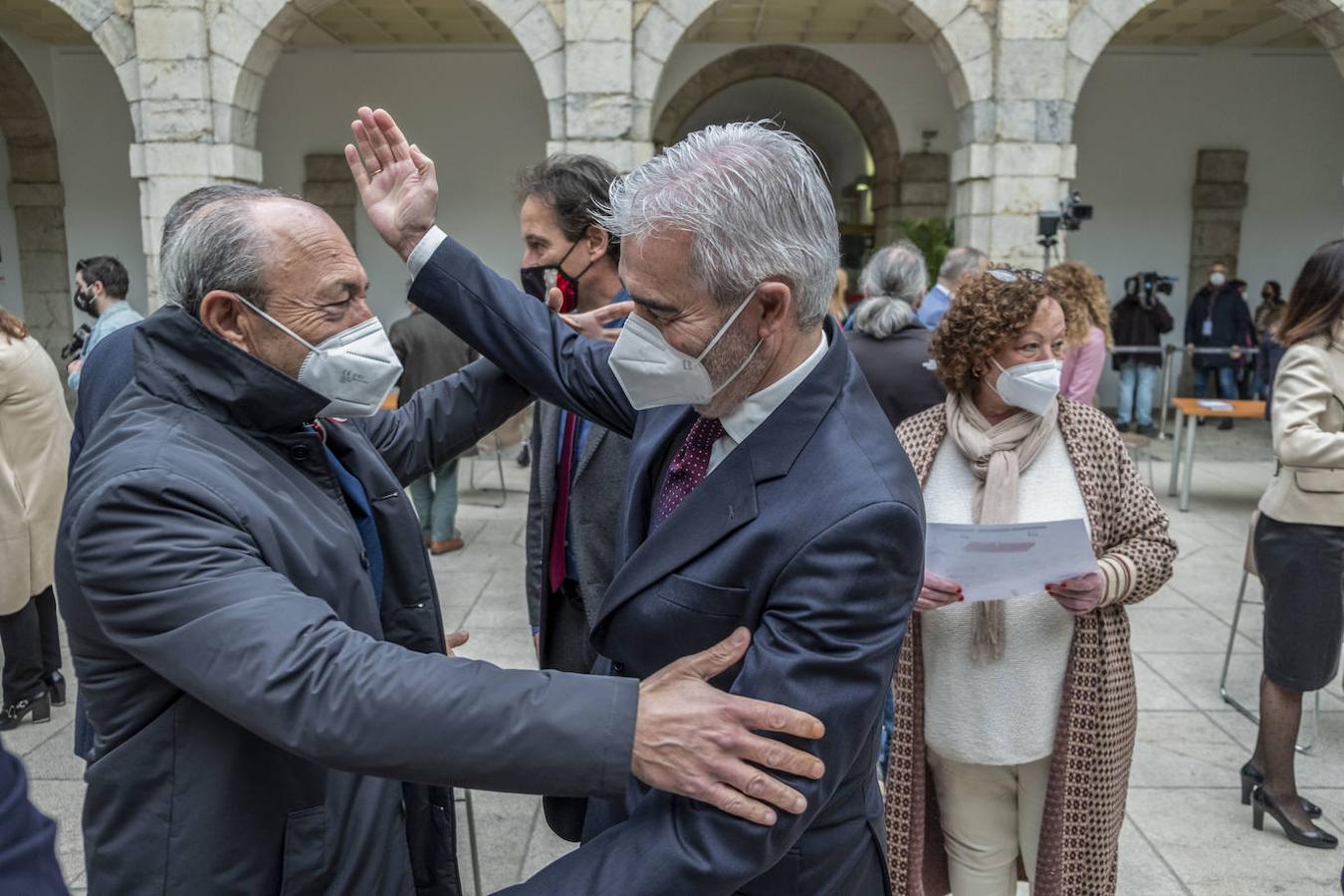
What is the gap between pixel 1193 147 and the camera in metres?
13.6

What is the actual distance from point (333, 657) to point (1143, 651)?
502 cm

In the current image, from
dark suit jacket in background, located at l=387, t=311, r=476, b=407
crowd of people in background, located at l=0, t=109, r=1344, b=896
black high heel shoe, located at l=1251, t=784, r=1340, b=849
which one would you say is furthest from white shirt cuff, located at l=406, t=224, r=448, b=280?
dark suit jacket in background, located at l=387, t=311, r=476, b=407

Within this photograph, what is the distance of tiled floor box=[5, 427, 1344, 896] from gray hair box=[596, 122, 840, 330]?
2.56m

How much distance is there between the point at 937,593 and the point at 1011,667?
29 centimetres

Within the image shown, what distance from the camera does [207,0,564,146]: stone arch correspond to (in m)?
9.20

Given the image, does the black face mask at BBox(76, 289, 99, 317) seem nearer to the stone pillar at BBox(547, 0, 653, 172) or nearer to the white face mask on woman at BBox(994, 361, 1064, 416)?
the stone pillar at BBox(547, 0, 653, 172)

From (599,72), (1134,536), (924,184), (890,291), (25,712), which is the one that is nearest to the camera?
(1134,536)

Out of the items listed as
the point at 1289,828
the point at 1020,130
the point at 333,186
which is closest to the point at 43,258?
the point at 333,186

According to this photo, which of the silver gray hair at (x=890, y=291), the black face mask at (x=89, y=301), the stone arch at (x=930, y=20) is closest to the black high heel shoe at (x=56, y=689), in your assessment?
the black face mask at (x=89, y=301)

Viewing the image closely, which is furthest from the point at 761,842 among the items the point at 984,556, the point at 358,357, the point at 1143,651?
the point at 1143,651

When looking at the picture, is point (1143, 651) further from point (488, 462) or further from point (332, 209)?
point (332, 209)

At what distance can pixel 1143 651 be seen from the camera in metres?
5.22

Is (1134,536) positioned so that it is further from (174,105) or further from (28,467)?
(174,105)

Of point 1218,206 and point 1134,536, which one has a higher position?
point 1218,206
